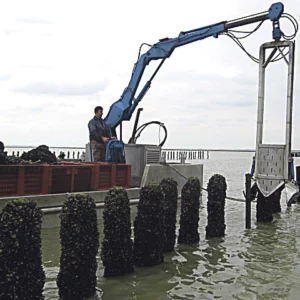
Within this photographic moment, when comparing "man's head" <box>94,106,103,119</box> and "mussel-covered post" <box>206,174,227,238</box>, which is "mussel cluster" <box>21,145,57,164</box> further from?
"mussel-covered post" <box>206,174,227,238</box>

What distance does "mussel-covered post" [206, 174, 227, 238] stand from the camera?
418 inches

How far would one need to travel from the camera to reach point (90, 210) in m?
6.33

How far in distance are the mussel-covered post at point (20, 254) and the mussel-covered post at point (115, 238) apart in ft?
6.16

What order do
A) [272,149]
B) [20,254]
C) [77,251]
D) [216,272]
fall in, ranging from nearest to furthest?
[20,254]
[77,251]
[216,272]
[272,149]

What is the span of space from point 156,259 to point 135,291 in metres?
1.39

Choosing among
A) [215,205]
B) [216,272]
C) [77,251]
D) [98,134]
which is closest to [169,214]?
[216,272]

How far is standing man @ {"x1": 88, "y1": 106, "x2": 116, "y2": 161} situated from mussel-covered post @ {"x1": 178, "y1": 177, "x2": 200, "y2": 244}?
534cm

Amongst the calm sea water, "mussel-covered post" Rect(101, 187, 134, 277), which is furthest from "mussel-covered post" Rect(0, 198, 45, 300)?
"mussel-covered post" Rect(101, 187, 134, 277)

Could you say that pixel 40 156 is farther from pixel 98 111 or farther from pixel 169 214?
pixel 169 214

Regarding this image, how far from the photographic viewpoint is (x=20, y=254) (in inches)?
207

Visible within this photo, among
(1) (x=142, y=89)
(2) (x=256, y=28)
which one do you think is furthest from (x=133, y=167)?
(2) (x=256, y=28)

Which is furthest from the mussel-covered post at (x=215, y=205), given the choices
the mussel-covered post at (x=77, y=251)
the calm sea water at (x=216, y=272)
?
the mussel-covered post at (x=77, y=251)

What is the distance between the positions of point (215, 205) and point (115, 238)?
13.5ft

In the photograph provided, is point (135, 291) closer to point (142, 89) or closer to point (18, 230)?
point (18, 230)
